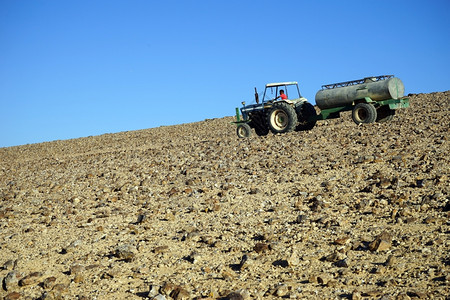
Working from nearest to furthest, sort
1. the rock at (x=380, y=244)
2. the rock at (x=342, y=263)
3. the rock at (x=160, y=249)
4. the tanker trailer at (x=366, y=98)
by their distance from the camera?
the rock at (x=342, y=263) < the rock at (x=380, y=244) < the rock at (x=160, y=249) < the tanker trailer at (x=366, y=98)

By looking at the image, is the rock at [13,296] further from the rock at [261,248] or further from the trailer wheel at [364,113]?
the trailer wheel at [364,113]

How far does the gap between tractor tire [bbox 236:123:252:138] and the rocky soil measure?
7.48 metres

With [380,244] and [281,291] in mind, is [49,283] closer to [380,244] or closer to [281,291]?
[281,291]

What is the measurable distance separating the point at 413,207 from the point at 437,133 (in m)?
7.29

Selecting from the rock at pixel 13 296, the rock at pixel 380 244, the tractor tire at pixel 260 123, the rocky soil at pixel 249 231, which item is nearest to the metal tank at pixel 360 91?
the tractor tire at pixel 260 123

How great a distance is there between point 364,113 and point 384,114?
1.33m

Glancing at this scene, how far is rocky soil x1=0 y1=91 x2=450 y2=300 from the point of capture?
442 cm

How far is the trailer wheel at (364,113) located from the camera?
16750mm

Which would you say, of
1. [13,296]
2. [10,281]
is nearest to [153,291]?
[13,296]

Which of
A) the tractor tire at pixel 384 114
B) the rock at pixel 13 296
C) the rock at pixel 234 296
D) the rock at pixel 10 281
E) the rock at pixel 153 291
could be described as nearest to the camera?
the rock at pixel 234 296

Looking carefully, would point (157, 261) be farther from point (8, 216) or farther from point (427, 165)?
point (427, 165)

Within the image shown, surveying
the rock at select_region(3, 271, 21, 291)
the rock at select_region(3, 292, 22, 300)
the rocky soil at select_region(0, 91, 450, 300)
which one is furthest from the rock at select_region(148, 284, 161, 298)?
the rock at select_region(3, 271, 21, 291)

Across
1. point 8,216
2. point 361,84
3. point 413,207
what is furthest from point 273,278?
point 361,84

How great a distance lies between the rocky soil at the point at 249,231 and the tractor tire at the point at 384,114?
20.8 ft
